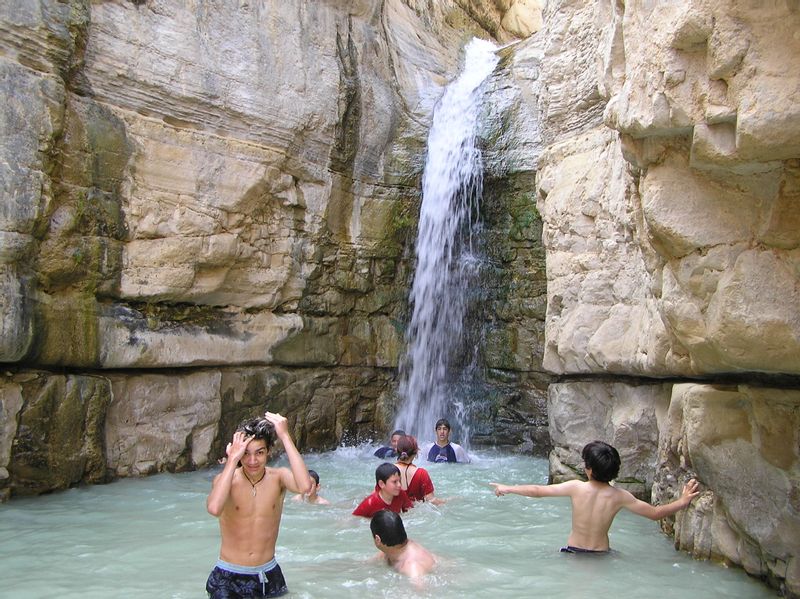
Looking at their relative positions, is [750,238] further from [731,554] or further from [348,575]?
[348,575]

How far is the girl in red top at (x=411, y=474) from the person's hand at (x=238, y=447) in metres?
2.32

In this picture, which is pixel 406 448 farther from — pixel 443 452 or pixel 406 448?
pixel 443 452

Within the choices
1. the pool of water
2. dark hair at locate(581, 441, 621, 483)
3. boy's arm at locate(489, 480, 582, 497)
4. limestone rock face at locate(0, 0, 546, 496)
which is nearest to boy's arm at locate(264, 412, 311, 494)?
the pool of water

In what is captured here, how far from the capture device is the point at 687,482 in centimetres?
448

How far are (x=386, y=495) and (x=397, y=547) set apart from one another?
1.05m

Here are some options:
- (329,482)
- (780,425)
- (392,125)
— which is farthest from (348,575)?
(392,125)

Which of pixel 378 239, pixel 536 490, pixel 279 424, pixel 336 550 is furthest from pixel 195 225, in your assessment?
pixel 536 490

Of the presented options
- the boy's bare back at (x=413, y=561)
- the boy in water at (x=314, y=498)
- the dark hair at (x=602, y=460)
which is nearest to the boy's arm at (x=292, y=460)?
the boy's bare back at (x=413, y=561)

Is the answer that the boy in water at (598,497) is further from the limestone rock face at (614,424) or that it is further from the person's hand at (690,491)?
the limestone rock face at (614,424)

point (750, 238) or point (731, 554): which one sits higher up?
point (750, 238)

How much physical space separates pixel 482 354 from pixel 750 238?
7.63 m

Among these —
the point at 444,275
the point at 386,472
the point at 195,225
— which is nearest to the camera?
the point at 386,472

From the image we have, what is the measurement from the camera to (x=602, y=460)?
4375 mm

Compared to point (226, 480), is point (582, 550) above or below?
below
